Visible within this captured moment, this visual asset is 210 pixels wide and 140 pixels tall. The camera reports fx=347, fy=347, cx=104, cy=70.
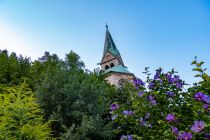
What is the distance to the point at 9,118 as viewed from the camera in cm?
697

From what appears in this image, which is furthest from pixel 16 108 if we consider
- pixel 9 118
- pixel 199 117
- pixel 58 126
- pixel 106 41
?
pixel 106 41

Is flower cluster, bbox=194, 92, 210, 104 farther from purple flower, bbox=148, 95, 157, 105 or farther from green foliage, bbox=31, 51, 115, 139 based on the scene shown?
green foliage, bbox=31, 51, 115, 139

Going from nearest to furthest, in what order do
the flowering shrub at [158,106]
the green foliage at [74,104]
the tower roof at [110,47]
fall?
the flowering shrub at [158,106] → the green foliage at [74,104] → the tower roof at [110,47]

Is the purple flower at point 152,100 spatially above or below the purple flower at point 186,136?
above

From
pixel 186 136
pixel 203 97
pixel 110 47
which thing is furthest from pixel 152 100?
pixel 110 47

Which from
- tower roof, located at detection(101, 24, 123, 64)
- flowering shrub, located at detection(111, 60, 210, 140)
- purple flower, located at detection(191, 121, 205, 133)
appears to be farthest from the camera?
tower roof, located at detection(101, 24, 123, 64)

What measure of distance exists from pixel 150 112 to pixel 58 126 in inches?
184

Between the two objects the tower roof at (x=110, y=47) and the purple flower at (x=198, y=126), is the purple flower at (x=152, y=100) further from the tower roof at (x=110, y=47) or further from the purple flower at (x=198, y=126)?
the tower roof at (x=110, y=47)

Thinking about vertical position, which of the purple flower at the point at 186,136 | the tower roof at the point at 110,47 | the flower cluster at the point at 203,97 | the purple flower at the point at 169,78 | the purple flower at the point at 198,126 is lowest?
the purple flower at the point at 186,136

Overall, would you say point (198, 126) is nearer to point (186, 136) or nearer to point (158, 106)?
point (186, 136)

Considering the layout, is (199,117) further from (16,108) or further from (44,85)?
(44,85)

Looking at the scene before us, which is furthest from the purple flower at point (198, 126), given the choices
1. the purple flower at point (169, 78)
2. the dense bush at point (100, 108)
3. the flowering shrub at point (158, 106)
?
the purple flower at point (169, 78)

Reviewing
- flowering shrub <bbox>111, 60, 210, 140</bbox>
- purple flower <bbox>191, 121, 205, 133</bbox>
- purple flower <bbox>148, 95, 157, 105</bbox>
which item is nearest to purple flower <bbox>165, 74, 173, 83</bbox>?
flowering shrub <bbox>111, 60, 210, 140</bbox>

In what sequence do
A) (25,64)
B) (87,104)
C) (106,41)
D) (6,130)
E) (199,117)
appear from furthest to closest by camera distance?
(106,41) → (25,64) → (87,104) → (6,130) → (199,117)
